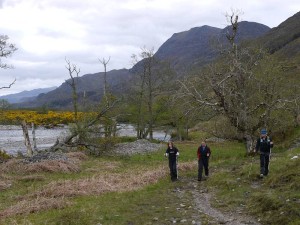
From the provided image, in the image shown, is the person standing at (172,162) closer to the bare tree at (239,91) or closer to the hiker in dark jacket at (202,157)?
the hiker in dark jacket at (202,157)

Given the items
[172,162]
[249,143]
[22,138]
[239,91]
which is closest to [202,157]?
[172,162]

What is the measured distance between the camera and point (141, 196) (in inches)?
733

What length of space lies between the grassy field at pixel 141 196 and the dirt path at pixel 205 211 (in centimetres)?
5

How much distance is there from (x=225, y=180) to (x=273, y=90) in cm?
1626

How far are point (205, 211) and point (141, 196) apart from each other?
13.5 feet

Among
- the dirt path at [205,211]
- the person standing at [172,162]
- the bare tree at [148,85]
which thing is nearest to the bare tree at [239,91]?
the person standing at [172,162]

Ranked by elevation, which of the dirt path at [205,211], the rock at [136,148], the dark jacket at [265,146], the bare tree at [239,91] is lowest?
the rock at [136,148]

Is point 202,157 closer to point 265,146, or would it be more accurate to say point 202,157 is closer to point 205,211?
point 265,146

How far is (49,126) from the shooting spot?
92188 millimetres

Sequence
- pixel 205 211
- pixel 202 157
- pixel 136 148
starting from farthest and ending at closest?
pixel 136 148, pixel 202 157, pixel 205 211

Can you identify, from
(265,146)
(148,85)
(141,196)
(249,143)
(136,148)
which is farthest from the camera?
(148,85)

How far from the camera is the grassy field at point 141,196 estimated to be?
1423 cm

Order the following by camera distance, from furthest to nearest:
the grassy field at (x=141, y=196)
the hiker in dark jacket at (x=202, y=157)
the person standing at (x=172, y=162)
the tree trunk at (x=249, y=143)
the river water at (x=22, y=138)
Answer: the river water at (x=22, y=138) → the tree trunk at (x=249, y=143) → the person standing at (x=172, y=162) → the hiker in dark jacket at (x=202, y=157) → the grassy field at (x=141, y=196)

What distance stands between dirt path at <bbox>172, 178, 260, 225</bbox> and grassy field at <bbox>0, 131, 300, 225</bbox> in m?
0.05
